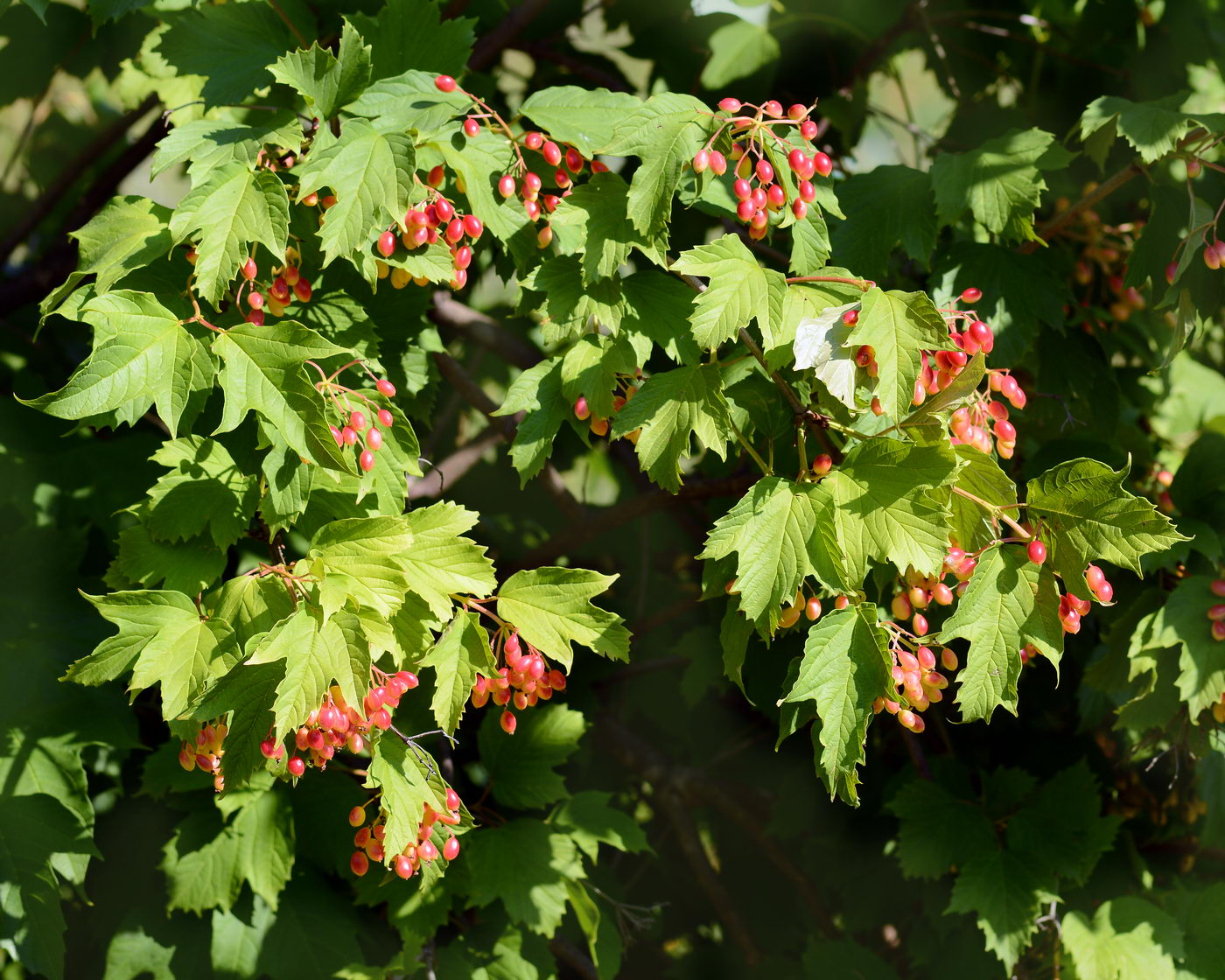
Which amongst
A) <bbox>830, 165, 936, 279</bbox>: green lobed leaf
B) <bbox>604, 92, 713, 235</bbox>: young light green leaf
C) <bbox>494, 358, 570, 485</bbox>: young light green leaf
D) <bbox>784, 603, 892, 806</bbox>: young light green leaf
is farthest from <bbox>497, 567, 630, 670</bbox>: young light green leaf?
<bbox>830, 165, 936, 279</bbox>: green lobed leaf

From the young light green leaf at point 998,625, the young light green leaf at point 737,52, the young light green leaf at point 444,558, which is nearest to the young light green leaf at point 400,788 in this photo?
the young light green leaf at point 444,558

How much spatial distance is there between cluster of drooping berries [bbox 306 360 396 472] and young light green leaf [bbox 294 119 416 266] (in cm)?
19

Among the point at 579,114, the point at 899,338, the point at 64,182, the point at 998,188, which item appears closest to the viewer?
the point at 899,338

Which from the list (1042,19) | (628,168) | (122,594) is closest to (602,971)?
(122,594)

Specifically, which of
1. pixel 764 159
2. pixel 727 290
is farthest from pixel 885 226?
pixel 727 290

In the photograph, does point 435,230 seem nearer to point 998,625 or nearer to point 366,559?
point 366,559

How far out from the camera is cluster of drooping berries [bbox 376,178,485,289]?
1542 mm

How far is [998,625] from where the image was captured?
1.41 metres

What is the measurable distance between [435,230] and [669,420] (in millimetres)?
484

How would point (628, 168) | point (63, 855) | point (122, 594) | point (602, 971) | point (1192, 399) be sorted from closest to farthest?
point (122, 594) → point (63, 855) → point (602, 971) → point (628, 168) → point (1192, 399)

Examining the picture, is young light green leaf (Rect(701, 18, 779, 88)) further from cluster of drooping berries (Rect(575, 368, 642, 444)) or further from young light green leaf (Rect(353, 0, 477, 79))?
cluster of drooping berries (Rect(575, 368, 642, 444))

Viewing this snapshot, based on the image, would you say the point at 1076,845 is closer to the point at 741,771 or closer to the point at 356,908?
the point at 741,771

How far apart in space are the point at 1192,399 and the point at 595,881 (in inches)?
77.0

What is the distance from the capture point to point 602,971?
2.00m
